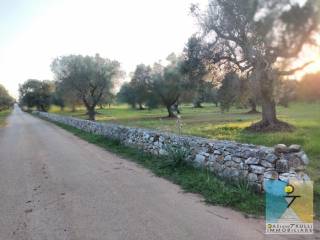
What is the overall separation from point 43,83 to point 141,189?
8509 cm

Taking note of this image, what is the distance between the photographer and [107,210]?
5.51 metres

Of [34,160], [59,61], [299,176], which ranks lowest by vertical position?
[34,160]

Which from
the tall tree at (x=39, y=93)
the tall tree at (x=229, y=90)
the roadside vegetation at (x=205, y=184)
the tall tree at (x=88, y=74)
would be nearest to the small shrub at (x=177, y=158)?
the roadside vegetation at (x=205, y=184)

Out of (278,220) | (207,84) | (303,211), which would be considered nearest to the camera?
(278,220)

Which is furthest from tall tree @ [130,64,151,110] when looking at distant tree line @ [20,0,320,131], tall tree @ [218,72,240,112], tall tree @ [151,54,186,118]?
tall tree @ [218,72,240,112]

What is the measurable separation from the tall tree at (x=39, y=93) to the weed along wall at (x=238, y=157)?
7639 centimetres

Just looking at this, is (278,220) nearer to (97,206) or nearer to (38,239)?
(97,206)

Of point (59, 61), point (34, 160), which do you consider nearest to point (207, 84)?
point (34, 160)

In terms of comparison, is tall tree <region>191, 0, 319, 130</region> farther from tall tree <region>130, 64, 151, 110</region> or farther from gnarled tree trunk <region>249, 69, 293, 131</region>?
tall tree <region>130, 64, 151, 110</region>

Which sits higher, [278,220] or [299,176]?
[299,176]

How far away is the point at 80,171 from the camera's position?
8.88 m

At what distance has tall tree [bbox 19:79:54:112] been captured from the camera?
82.9 metres

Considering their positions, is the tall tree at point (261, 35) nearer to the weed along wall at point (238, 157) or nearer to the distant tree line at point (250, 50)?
the distant tree line at point (250, 50)

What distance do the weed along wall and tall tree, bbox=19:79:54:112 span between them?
7639cm
